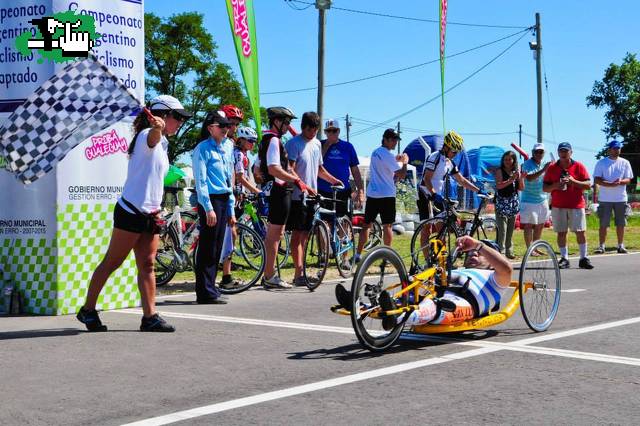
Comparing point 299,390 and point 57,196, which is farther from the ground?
A: point 57,196

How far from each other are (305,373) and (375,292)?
3.02ft

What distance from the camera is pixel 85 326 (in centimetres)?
811

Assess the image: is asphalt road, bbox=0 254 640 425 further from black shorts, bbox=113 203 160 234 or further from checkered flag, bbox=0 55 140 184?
checkered flag, bbox=0 55 140 184

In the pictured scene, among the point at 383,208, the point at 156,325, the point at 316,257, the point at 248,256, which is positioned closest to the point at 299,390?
the point at 156,325

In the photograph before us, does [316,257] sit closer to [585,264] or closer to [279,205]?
[279,205]

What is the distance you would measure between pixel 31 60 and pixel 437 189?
644 centimetres

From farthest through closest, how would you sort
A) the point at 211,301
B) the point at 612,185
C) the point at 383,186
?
the point at 612,185 → the point at 383,186 → the point at 211,301

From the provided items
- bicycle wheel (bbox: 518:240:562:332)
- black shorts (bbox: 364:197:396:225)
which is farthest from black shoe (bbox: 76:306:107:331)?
black shorts (bbox: 364:197:396:225)

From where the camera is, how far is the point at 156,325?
7.70 m

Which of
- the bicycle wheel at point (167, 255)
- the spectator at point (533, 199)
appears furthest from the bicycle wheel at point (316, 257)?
the spectator at point (533, 199)

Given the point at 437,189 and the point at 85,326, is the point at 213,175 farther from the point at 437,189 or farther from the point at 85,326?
the point at 437,189

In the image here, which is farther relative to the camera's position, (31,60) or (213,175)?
(213,175)

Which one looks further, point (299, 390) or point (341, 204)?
point (341, 204)

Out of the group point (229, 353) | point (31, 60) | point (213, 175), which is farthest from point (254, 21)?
point (229, 353)
